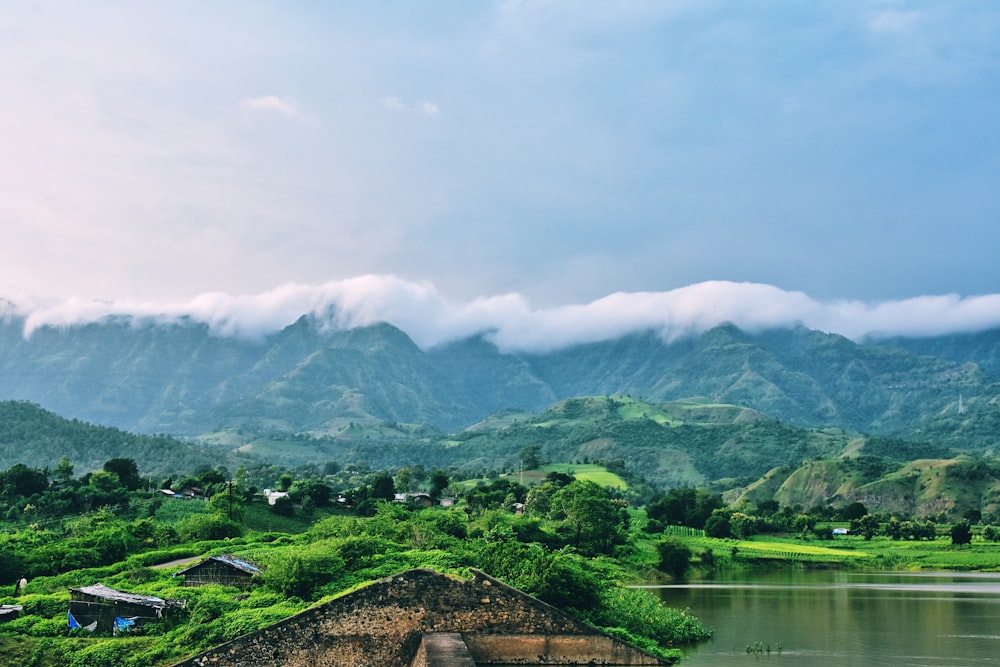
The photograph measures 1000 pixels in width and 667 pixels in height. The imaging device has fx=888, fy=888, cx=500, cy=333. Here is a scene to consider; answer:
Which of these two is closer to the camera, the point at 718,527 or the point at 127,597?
the point at 127,597

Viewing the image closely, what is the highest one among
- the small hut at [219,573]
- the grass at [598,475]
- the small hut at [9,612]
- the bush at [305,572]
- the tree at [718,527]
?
the bush at [305,572]

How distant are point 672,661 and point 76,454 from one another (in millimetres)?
177517

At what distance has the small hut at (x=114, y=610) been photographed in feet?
114

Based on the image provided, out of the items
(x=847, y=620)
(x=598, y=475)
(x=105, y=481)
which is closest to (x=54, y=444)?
(x=105, y=481)

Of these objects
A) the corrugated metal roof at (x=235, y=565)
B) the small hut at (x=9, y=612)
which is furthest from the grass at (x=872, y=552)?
the small hut at (x=9, y=612)

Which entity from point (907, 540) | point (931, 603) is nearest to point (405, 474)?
point (907, 540)

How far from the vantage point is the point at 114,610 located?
34969 millimetres

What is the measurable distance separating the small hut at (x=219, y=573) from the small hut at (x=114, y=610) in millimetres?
4717

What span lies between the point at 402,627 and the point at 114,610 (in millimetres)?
12889

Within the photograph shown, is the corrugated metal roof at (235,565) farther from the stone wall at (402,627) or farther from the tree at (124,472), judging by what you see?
the tree at (124,472)

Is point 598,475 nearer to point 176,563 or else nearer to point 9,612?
point 176,563

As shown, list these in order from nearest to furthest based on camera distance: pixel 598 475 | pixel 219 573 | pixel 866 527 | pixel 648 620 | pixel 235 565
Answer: pixel 648 620, pixel 235 565, pixel 219 573, pixel 866 527, pixel 598 475

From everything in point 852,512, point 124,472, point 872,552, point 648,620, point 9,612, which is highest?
point 124,472

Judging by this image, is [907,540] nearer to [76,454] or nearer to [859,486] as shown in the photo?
[859,486]
